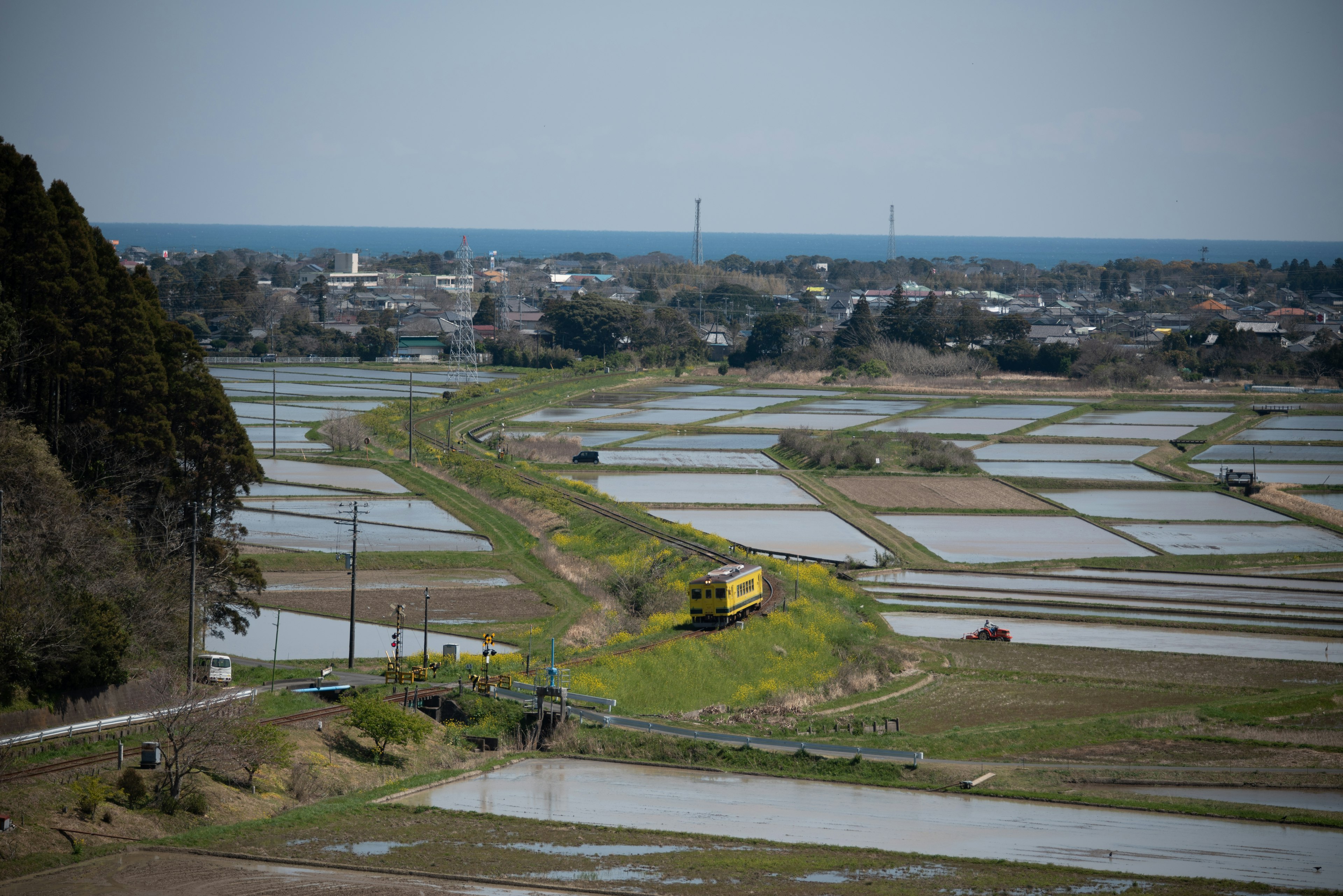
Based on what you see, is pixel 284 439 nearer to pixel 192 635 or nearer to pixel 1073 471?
pixel 1073 471

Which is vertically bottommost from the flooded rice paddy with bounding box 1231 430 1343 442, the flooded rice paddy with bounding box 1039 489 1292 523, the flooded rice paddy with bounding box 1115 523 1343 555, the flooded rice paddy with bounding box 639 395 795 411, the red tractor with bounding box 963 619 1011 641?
the red tractor with bounding box 963 619 1011 641

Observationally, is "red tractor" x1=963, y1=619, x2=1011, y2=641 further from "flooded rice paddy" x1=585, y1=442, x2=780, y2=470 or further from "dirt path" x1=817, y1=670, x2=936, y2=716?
"flooded rice paddy" x1=585, y1=442, x2=780, y2=470

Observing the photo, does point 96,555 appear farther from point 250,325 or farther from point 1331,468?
point 250,325

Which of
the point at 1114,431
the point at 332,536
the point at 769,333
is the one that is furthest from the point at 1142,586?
the point at 769,333

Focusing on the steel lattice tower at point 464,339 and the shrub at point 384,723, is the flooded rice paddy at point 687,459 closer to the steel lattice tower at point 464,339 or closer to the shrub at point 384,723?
the steel lattice tower at point 464,339

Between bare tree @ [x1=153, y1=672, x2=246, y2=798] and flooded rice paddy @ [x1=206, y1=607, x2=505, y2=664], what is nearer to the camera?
bare tree @ [x1=153, y1=672, x2=246, y2=798]

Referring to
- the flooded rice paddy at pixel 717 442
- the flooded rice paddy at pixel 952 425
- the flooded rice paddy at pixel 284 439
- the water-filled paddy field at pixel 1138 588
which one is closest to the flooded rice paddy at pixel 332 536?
the flooded rice paddy at pixel 284 439

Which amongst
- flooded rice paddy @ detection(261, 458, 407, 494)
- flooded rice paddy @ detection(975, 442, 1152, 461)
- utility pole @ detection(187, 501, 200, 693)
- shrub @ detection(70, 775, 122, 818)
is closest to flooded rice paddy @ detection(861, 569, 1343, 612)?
utility pole @ detection(187, 501, 200, 693)
